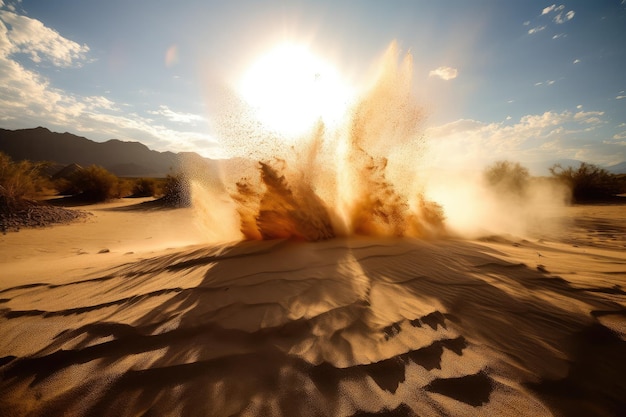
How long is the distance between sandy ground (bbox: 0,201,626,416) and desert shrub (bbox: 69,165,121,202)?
653 inches

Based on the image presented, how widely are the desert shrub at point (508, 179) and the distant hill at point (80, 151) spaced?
62018 mm

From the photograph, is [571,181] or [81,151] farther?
[81,151]

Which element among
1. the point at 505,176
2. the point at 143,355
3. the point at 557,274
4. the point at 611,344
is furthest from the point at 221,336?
the point at 505,176

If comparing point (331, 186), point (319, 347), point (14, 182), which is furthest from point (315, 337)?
point (14, 182)

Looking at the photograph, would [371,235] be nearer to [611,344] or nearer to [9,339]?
[611,344]

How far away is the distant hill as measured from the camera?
2562 inches

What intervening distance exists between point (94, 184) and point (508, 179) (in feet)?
82.5

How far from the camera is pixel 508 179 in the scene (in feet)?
49.2

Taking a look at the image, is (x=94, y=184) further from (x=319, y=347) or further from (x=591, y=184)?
(x=591, y=184)

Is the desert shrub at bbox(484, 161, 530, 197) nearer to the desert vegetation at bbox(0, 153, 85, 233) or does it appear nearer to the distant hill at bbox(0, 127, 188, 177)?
the desert vegetation at bbox(0, 153, 85, 233)

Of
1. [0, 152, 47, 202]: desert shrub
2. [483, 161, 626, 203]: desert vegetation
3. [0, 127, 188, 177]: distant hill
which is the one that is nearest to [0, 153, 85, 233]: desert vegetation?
[0, 152, 47, 202]: desert shrub

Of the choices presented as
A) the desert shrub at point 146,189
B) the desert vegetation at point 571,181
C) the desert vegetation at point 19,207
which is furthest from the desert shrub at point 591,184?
the desert shrub at point 146,189

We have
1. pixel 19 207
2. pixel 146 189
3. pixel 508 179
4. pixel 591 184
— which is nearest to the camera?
pixel 19 207

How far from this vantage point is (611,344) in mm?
1769
